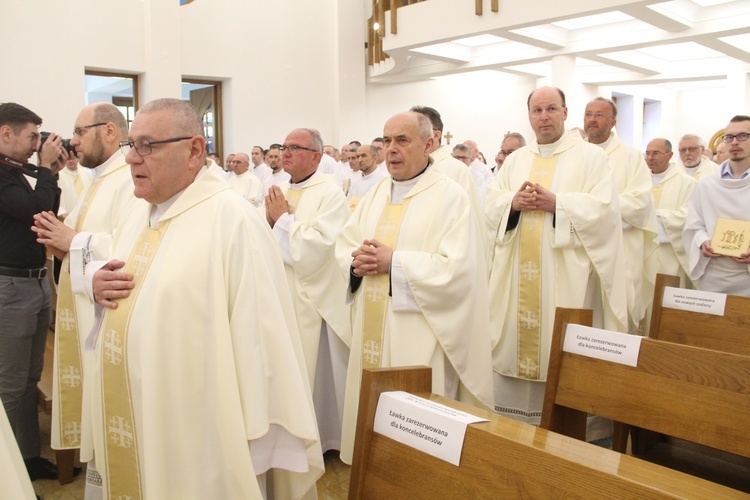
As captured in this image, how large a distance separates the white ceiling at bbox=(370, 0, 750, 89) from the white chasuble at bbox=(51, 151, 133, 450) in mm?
8640

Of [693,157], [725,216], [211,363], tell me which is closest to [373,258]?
[211,363]

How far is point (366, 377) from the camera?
193 cm

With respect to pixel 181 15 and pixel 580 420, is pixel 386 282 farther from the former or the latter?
pixel 181 15

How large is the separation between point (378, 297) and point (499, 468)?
204 centimetres

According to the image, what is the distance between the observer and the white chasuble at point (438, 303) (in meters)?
3.35

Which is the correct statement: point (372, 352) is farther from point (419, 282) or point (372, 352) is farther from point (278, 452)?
point (278, 452)

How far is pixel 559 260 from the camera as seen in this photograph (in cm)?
441

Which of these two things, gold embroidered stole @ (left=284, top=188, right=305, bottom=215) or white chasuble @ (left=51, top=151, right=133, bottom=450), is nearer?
white chasuble @ (left=51, top=151, right=133, bottom=450)

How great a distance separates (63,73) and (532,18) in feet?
27.3

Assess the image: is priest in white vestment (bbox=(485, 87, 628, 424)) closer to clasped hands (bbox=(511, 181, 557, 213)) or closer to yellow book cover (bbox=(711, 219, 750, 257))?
clasped hands (bbox=(511, 181, 557, 213))

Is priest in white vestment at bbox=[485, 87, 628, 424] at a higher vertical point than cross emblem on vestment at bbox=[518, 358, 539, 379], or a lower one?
higher

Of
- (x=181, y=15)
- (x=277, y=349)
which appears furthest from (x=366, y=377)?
(x=181, y=15)

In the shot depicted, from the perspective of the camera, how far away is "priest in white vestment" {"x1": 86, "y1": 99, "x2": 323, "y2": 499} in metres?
2.19

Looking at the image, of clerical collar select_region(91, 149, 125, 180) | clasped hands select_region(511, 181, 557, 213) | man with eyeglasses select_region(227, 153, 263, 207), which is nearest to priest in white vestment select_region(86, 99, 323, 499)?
clerical collar select_region(91, 149, 125, 180)
